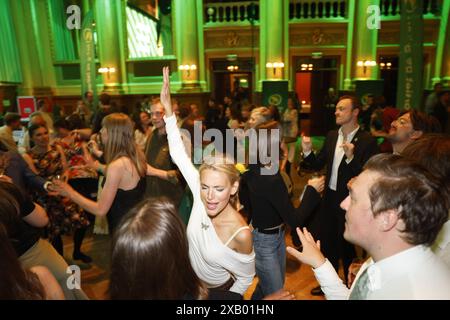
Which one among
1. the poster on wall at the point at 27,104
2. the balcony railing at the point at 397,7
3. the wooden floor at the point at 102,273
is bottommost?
the wooden floor at the point at 102,273

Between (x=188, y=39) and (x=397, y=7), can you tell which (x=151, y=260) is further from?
(x=397, y=7)

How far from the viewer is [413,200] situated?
3.48 feet

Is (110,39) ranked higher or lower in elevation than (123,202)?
higher

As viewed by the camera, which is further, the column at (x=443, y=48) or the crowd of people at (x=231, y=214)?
the column at (x=443, y=48)

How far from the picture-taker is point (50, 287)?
56.8 inches

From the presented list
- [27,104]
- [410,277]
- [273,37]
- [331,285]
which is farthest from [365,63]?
[410,277]

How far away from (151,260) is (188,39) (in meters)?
11.2

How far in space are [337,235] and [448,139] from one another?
58.5 inches

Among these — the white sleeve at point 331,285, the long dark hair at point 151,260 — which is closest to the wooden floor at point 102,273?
the white sleeve at point 331,285

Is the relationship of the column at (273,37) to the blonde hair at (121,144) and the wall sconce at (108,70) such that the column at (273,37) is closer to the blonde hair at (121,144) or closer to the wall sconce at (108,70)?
the wall sconce at (108,70)

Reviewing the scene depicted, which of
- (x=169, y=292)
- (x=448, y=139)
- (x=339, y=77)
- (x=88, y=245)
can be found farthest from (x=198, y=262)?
(x=339, y=77)

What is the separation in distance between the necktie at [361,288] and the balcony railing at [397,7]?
1272 cm

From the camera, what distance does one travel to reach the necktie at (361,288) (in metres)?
1.08

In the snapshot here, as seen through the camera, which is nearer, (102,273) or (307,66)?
(102,273)
